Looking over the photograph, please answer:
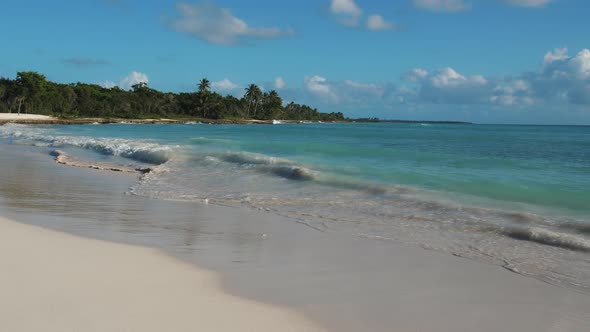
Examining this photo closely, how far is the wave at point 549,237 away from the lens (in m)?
7.12

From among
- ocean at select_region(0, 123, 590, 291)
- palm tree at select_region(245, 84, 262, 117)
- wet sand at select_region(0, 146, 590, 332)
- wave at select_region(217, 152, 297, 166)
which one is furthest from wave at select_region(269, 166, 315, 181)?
palm tree at select_region(245, 84, 262, 117)

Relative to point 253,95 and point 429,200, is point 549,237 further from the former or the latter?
point 253,95

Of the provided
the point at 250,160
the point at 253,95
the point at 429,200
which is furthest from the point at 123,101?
the point at 429,200

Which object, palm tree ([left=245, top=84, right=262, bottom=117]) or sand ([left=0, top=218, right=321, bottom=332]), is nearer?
sand ([left=0, top=218, right=321, bottom=332])

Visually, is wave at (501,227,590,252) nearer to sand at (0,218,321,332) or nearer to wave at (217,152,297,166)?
sand at (0,218,321,332)

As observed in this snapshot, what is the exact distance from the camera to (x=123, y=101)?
106125 millimetres

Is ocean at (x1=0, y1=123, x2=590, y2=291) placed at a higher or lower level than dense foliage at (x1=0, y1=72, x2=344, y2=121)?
lower

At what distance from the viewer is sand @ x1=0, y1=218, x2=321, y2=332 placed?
12.2 feet

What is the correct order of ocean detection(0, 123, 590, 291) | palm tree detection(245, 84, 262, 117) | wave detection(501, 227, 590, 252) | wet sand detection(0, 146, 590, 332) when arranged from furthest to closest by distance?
palm tree detection(245, 84, 262, 117), wave detection(501, 227, 590, 252), ocean detection(0, 123, 590, 291), wet sand detection(0, 146, 590, 332)

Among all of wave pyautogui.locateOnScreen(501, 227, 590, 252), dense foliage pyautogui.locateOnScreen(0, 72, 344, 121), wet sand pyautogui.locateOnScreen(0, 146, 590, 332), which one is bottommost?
wet sand pyautogui.locateOnScreen(0, 146, 590, 332)

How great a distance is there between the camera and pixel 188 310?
403 cm

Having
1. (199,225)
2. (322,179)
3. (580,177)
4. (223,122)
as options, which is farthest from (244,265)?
(223,122)

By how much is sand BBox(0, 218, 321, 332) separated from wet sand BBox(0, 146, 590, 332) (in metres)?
0.22

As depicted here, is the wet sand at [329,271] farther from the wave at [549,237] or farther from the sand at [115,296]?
the wave at [549,237]
